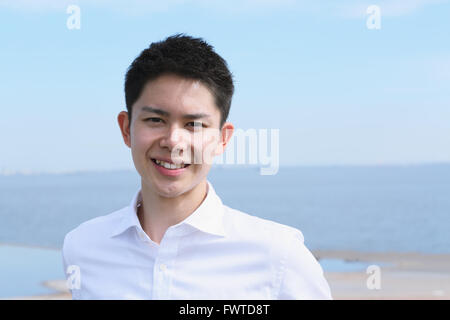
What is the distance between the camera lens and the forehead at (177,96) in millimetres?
2396

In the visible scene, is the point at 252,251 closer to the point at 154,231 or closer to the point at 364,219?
the point at 154,231

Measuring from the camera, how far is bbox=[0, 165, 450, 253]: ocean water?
→ 19562 mm

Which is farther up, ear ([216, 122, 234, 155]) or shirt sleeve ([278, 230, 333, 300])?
ear ([216, 122, 234, 155])

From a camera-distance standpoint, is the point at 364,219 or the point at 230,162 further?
the point at 364,219

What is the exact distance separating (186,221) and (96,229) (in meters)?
0.56

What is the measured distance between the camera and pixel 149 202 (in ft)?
8.50

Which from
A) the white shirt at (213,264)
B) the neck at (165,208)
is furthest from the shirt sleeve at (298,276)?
the neck at (165,208)

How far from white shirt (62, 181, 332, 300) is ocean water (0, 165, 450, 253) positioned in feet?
49.0

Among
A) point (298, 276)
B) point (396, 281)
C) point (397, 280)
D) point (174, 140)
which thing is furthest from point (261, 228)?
point (397, 280)

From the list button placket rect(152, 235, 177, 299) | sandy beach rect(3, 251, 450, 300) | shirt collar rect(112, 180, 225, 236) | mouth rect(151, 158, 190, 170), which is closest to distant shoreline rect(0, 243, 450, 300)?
sandy beach rect(3, 251, 450, 300)
